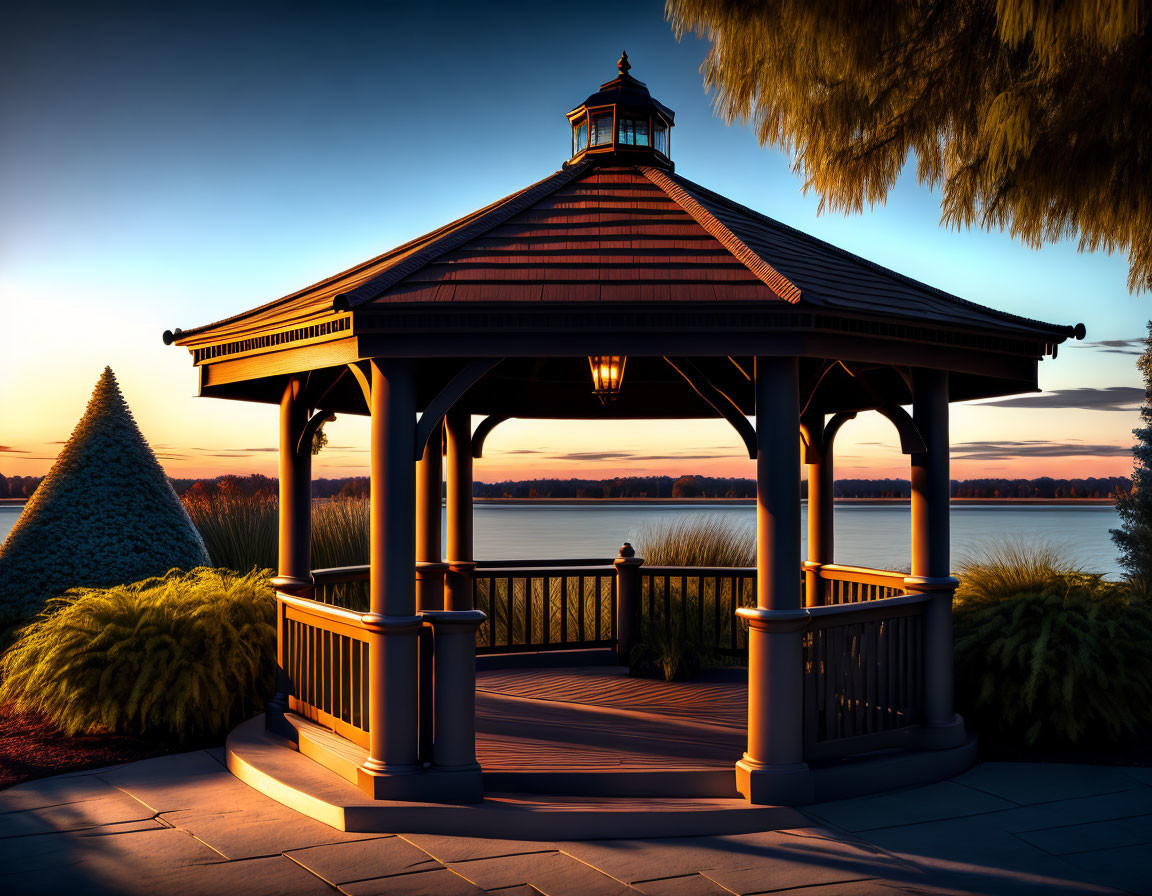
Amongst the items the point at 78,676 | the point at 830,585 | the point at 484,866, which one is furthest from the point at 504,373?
the point at 484,866

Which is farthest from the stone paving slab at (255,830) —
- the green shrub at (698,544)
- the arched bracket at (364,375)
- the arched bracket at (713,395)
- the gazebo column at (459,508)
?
the green shrub at (698,544)

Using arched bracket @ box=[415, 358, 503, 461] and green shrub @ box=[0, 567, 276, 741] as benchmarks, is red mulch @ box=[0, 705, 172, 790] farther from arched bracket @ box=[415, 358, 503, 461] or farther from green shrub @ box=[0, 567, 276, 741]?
arched bracket @ box=[415, 358, 503, 461]

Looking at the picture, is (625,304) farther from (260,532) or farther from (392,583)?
(260,532)

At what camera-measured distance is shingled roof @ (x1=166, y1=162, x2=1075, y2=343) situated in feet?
18.3

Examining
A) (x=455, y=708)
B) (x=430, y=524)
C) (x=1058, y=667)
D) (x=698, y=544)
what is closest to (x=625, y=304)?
(x=455, y=708)

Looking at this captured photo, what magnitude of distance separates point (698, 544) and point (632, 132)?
8370 mm

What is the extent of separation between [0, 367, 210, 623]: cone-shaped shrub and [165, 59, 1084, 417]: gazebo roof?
3.06 metres

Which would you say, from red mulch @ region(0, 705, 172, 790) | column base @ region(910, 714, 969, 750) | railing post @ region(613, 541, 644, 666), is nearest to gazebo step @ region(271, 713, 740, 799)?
column base @ region(910, 714, 969, 750)

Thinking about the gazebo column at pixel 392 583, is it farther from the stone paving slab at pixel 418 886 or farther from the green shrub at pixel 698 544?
the green shrub at pixel 698 544

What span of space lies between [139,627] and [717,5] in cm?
649

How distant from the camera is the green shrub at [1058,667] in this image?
275 inches

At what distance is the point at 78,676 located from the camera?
7398 millimetres

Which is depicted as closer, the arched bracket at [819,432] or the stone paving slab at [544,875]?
the stone paving slab at [544,875]

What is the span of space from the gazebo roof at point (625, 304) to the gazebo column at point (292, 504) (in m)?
0.36
